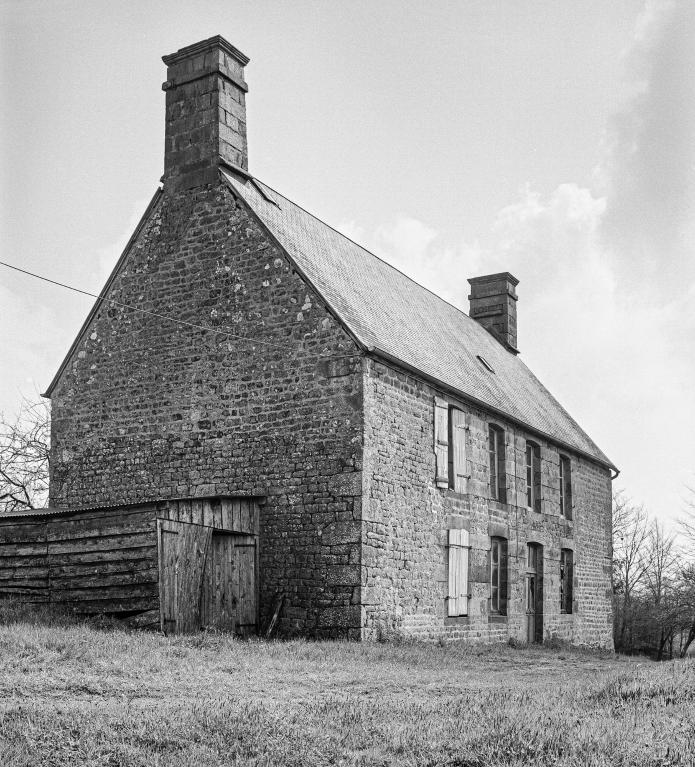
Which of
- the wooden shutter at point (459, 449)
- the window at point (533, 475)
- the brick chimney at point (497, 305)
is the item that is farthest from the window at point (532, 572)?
the brick chimney at point (497, 305)

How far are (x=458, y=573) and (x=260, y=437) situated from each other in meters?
4.56

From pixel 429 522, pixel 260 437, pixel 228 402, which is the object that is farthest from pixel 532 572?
pixel 228 402

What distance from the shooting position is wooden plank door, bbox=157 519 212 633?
1403cm

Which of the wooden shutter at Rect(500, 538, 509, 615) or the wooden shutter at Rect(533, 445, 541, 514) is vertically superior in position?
the wooden shutter at Rect(533, 445, 541, 514)

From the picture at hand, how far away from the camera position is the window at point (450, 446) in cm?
1788

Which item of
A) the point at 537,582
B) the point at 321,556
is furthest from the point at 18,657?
the point at 537,582

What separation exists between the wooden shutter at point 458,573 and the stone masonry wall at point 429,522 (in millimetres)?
167

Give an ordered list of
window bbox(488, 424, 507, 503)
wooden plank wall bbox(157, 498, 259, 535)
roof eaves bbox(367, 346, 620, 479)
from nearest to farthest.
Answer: wooden plank wall bbox(157, 498, 259, 535)
roof eaves bbox(367, 346, 620, 479)
window bbox(488, 424, 507, 503)

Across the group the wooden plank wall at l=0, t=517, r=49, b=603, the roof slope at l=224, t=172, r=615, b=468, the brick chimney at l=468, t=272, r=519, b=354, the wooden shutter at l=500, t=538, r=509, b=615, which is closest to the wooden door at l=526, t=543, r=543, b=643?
the wooden shutter at l=500, t=538, r=509, b=615

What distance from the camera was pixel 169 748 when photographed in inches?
279

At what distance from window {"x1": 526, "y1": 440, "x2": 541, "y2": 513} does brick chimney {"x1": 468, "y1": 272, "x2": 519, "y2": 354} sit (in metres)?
7.00

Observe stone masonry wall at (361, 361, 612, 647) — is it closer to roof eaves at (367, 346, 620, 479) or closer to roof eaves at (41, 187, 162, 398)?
roof eaves at (367, 346, 620, 479)

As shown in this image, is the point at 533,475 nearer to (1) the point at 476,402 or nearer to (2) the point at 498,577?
(2) the point at 498,577

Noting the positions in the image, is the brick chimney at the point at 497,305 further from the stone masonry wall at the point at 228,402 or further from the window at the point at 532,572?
the stone masonry wall at the point at 228,402
